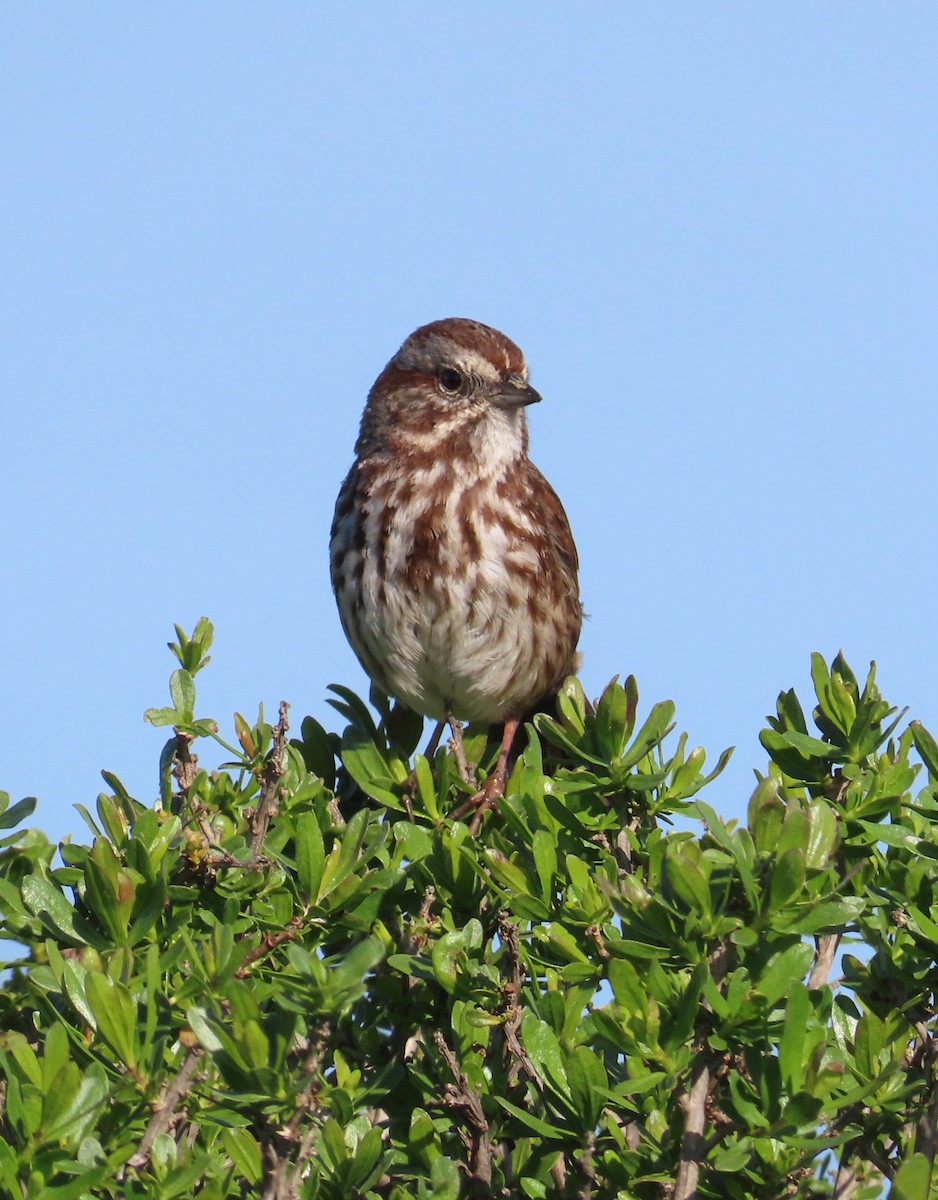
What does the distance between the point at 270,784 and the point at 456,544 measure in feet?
9.79

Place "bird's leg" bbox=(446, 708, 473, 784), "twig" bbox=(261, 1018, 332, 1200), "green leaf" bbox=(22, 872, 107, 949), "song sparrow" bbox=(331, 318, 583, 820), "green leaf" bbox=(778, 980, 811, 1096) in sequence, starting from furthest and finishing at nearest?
"song sparrow" bbox=(331, 318, 583, 820) → "bird's leg" bbox=(446, 708, 473, 784) → "green leaf" bbox=(22, 872, 107, 949) → "green leaf" bbox=(778, 980, 811, 1096) → "twig" bbox=(261, 1018, 332, 1200)

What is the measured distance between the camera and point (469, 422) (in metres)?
6.88

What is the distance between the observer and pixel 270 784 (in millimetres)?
3615

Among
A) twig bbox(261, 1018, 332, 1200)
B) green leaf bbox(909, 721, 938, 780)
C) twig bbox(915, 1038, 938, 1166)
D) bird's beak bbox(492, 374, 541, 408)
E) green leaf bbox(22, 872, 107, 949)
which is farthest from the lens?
bird's beak bbox(492, 374, 541, 408)

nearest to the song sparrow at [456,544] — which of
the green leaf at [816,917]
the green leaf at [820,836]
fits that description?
the green leaf at [820,836]

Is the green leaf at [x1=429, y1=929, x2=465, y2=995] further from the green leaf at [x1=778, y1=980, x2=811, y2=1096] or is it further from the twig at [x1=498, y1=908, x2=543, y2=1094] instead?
the green leaf at [x1=778, y1=980, x2=811, y2=1096]

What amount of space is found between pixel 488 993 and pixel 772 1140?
64 cm

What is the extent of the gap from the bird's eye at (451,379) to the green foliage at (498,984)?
3.08m

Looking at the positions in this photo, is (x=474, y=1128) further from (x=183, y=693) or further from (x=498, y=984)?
(x=183, y=693)

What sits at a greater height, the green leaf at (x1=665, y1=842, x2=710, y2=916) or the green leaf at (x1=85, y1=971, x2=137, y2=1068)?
the green leaf at (x1=665, y1=842, x2=710, y2=916)

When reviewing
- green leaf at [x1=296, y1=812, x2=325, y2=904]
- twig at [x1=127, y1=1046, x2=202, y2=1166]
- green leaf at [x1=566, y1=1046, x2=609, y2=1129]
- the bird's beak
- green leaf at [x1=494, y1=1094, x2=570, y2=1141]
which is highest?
the bird's beak

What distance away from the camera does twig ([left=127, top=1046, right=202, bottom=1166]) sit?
2.63 m

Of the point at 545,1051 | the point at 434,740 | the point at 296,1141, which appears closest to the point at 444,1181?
the point at 296,1141

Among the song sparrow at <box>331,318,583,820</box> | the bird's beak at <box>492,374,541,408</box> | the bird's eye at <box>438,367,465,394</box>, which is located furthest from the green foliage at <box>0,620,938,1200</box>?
the bird's eye at <box>438,367,465,394</box>
